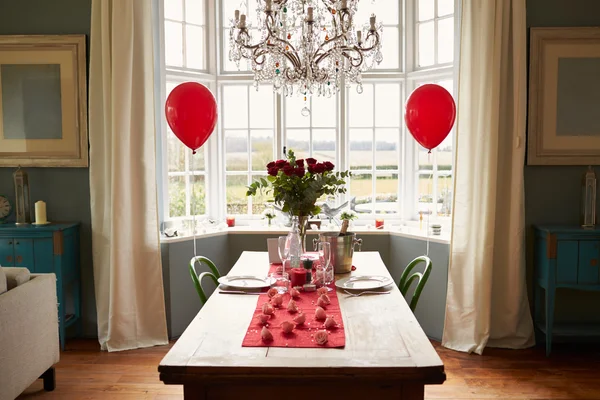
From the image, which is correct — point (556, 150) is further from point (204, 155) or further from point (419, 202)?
point (204, 155)

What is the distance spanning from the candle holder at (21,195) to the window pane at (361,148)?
2520mm

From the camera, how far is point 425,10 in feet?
14.0

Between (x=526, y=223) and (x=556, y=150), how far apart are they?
1.85ft

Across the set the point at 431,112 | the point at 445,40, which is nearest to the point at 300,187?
the point at 431,112

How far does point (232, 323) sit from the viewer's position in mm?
2100

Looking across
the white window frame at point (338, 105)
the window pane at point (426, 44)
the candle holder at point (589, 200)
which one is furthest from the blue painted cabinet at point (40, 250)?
the candle holder at point (589, 200)

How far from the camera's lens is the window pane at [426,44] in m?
4.24

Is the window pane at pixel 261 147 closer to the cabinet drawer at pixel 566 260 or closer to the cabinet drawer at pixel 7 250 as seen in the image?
the cabinet drawer at pixel 7 250

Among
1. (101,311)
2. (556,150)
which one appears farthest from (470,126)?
(101,311)

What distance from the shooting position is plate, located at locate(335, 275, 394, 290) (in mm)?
2578

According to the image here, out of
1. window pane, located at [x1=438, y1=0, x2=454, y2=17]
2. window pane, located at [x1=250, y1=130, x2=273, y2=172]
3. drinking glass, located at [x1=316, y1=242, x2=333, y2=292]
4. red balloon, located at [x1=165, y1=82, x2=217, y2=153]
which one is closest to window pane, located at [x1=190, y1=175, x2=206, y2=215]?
window pane, located at [x1=250, y1=130, x2=273, y2=172]

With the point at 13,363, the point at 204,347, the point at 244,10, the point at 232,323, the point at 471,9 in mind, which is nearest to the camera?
the point at 204,347

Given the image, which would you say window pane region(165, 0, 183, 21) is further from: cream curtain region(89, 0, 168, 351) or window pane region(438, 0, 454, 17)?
window pane region(438, 0, 454, 17)

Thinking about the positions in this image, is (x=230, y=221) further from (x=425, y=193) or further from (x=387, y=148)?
(x=425, y=193)
